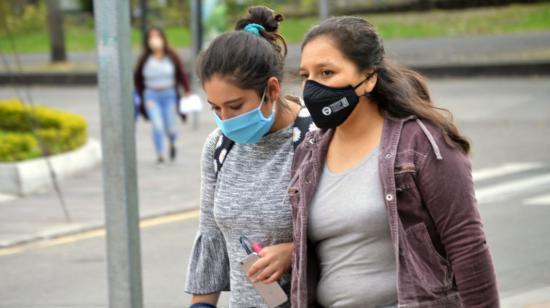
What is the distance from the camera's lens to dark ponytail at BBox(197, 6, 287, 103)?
10.5ft

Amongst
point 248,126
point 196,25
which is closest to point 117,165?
point 248,126

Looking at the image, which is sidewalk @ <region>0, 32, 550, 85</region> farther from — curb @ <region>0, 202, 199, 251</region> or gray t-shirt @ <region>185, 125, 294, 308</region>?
gray t-shirt @ <region>185, 125, 294, 308</region>

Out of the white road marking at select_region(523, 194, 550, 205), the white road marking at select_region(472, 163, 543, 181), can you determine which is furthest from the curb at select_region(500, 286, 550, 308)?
the white road marking at select_region(472, 163, 543, 181)

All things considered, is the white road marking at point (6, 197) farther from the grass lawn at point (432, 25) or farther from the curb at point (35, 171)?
the grass lawn at point (432, 25)

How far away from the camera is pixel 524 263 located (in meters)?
7.73

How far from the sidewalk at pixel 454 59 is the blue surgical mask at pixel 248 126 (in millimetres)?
17273

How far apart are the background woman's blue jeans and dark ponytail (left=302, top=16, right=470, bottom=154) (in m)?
10.5

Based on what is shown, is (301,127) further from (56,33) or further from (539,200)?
(56,33)

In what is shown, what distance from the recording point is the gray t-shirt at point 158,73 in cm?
1348

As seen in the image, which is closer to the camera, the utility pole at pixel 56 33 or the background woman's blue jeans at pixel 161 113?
the background woman's blue jeans at pixel 161 113

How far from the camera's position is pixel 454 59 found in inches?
893

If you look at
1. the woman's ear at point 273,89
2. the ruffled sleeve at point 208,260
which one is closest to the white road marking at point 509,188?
the ruffled sleeve at point 208,260

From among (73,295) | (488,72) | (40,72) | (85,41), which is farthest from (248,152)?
(85,41)

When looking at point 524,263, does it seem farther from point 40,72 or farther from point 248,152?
point 40,72
